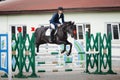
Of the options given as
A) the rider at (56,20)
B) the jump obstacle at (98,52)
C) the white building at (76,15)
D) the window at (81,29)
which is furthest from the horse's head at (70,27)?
the window at (81,29)

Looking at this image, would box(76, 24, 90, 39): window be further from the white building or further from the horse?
the horse

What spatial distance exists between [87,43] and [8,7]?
9569 millimetres

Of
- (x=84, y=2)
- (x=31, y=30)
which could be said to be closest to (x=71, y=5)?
(x=84, y=2)

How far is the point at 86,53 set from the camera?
55.5ft

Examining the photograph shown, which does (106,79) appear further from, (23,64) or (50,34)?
(50,34)

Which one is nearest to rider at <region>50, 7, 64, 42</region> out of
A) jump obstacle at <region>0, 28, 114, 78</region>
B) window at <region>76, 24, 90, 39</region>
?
jump obstacle at <region>0, 28, 114, 78</region>

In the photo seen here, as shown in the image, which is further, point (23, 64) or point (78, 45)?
point (78, 45)

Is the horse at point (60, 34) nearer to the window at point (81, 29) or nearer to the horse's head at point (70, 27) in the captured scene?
the horse's head at point (70, 27)

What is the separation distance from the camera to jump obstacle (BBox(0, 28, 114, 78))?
50.2ft

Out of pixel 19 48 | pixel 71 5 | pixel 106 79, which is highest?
pixel 71 5

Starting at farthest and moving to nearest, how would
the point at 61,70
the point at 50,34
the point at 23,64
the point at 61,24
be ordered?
the point at 50,34 → the point at 61,24 → the point at 61,70 → the point at 23,64

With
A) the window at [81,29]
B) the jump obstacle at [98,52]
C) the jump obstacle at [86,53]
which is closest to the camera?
the jump obstacle at [86,53]

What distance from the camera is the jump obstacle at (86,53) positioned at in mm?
15305

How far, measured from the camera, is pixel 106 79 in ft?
47.5
